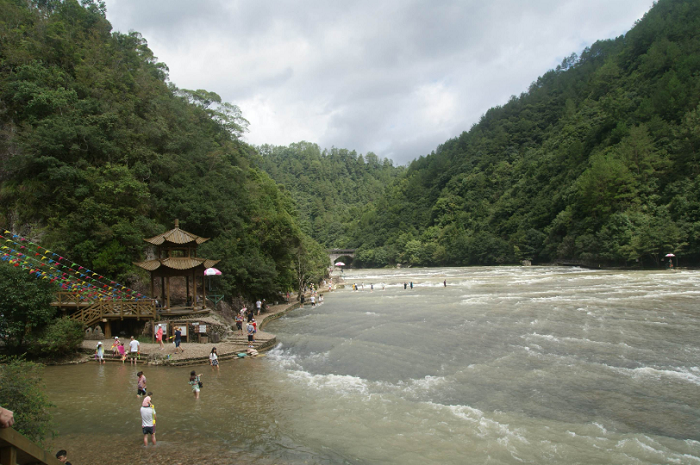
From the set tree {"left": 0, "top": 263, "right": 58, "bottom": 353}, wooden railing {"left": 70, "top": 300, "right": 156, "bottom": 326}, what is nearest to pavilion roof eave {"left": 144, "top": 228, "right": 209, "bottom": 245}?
wooden railing {"left": 70, "top": 300, "right": 156, "bottom": 326}

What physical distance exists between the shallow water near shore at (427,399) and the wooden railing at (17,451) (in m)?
5.82

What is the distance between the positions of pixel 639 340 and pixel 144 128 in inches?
1321

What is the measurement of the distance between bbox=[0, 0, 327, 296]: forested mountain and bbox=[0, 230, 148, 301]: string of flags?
1.32 m

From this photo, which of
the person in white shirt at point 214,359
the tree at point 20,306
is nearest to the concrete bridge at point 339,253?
the person in white shirt at point 214,359

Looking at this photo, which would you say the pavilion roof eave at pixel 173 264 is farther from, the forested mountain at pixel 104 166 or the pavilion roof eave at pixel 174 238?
the forested mountain at pixel 104 166

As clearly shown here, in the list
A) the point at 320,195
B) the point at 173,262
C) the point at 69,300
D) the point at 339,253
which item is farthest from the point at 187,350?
the point at 320,195

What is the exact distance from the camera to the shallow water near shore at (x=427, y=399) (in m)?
9.72

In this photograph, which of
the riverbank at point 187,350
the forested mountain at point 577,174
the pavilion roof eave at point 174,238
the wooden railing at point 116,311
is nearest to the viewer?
the riverbank at point 187,350

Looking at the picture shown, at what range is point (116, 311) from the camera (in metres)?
20.1

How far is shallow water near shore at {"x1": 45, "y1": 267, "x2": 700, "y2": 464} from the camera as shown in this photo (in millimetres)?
9719

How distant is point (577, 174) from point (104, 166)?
72.9 meters

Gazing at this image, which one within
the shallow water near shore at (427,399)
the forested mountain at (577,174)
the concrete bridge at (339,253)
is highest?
the forested mountain at (577,174)

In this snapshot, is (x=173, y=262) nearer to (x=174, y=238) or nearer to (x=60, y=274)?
(x=174, y=238)

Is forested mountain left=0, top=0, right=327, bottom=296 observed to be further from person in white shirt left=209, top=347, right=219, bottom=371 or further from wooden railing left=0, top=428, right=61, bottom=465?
wooden railing left=0, top=428, right=61, bottom=465
